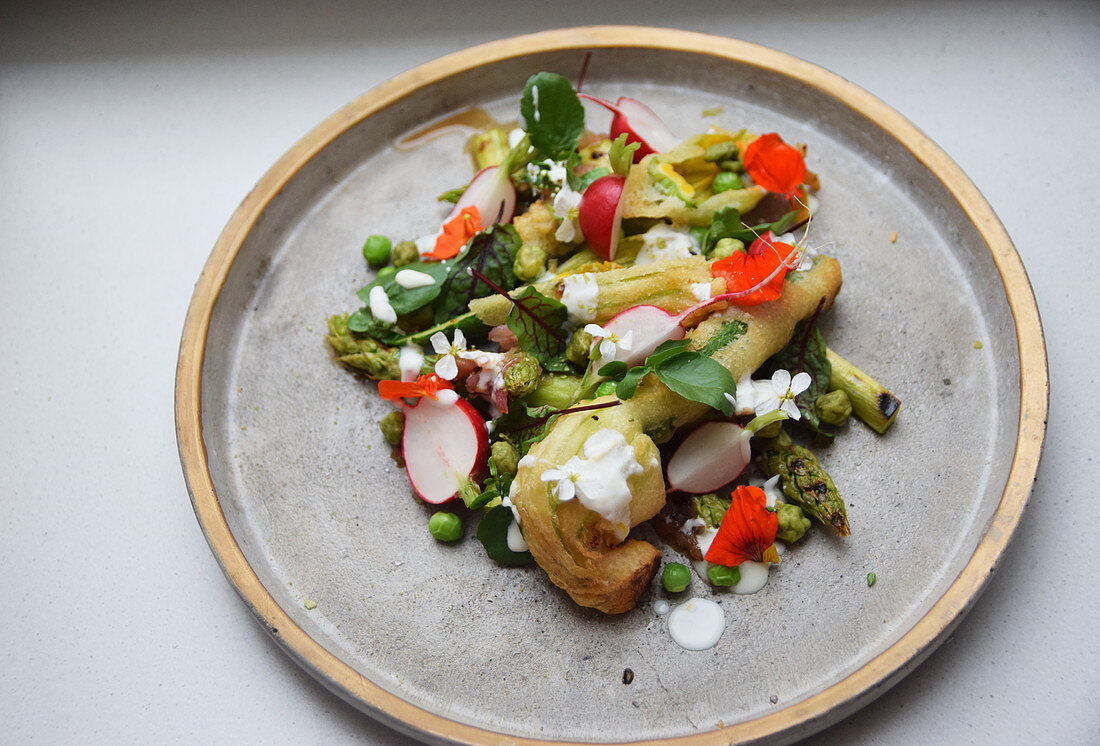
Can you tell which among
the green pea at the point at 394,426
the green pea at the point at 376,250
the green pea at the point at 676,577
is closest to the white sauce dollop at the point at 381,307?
the green pea at the point at 376,250

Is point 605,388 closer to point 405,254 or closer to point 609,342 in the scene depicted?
point 609,342

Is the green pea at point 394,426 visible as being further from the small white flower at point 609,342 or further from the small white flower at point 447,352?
the small white flower at point 609,342

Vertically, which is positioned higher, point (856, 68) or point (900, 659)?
point (856, 68)

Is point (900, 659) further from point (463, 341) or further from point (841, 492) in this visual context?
point (463, 341)

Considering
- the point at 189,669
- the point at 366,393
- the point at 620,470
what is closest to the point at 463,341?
the point at 366,393

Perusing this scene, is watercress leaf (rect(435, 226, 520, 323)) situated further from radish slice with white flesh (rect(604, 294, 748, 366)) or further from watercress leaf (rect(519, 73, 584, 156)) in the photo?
radish slice with white flesh (rect(604, 294, 748, 366))

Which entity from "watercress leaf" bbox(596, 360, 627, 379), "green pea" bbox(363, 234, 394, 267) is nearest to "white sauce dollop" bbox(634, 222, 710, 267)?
"watercress leaf" bbox(596, 360, 627, 379)
